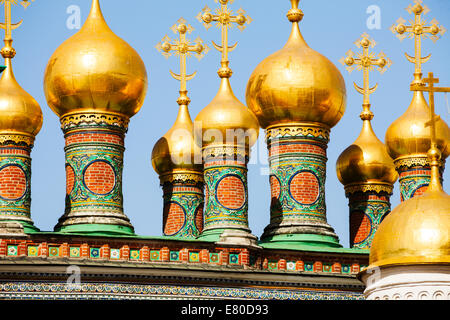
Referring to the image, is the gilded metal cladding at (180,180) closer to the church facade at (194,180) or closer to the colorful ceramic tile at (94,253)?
the church facade at (194,180)

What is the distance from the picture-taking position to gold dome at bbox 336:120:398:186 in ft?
113

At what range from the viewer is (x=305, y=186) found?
3119 cm

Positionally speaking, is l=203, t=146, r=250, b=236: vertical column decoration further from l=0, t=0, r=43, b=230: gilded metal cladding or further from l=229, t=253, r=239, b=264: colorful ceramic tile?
l=0, t=0, r=43, b=230: gilded metal cladding

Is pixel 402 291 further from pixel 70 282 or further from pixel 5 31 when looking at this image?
pixel 5 31

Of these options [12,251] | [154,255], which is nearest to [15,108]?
[12,251]

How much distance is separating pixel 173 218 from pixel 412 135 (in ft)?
17.4

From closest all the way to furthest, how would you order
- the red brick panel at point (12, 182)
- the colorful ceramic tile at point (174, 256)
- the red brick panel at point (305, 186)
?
the colorful ceramic tile at point (174, 256), the red brick panel at point (12, 182), the red brick panel at point (305, 186)

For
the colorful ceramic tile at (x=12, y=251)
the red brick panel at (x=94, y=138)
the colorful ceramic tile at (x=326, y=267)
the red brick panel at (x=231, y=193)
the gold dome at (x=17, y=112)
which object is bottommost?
the colorful ceramic tile at (x=12, y=251)

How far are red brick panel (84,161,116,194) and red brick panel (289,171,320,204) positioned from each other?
3.85 meters

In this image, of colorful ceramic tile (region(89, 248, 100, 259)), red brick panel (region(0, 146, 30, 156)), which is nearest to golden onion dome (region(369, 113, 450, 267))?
colorful ceramic tile (region(89, 248, 100, 259))

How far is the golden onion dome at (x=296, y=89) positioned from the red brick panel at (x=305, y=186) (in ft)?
3.70

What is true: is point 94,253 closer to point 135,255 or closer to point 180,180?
point 135,255

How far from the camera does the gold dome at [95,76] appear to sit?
29.5 metres

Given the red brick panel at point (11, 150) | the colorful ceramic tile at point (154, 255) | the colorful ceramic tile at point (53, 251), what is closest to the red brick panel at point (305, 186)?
the colorful ceramic tile at point (154, 255)
